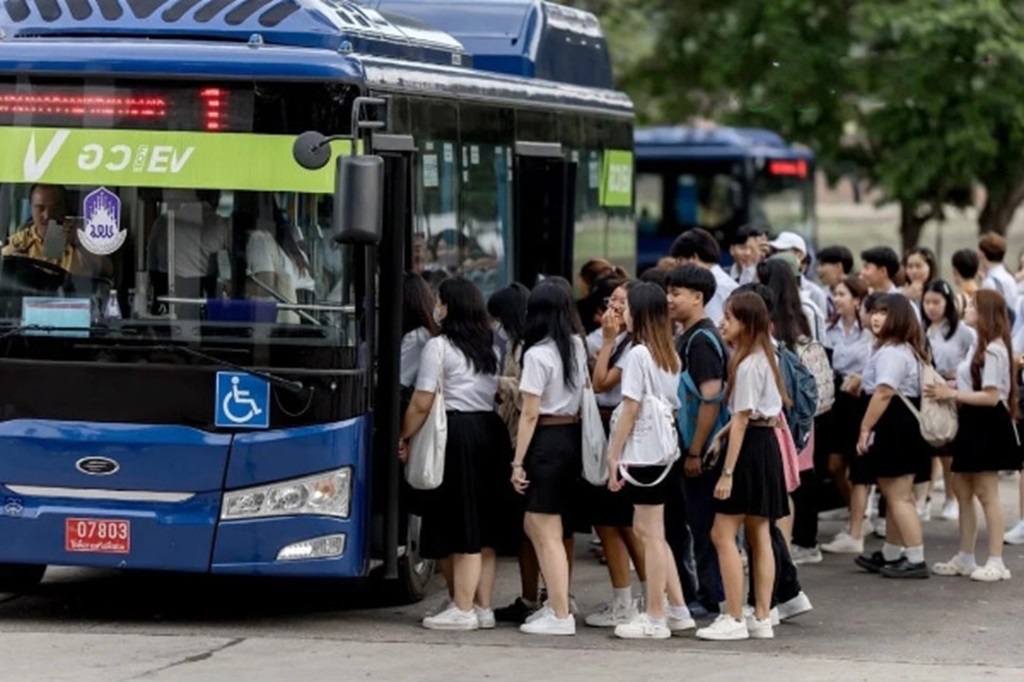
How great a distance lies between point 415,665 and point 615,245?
7.28 metres

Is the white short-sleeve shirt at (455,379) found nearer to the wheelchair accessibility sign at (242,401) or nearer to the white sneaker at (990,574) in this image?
the wheelchair accessibility sign at (242,401)

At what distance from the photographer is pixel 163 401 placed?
11047 millimetres

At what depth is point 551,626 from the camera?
11547 millimetres

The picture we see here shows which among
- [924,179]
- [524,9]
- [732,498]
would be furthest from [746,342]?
[924,179]

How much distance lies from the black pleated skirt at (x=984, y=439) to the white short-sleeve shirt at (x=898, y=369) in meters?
0.35

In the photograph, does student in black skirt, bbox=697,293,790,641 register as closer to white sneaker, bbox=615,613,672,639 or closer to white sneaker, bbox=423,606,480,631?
white sneaker, bbox=615,613,672,639

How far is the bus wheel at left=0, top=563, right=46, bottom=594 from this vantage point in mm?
12672

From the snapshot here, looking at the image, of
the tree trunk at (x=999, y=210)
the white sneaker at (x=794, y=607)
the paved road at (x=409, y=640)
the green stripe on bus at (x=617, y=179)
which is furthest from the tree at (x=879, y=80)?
the white sneaker at (x=794, y=607)

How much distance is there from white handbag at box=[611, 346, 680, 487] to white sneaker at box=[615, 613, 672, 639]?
2.33 ft

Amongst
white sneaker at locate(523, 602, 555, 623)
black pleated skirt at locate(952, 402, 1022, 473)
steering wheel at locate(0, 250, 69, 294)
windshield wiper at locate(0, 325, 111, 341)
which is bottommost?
white sneaker at locate(523, 602, 555, 623)

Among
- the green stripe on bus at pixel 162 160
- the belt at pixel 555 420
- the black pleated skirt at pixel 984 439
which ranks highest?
the green stripe on bus at pixel 162 160

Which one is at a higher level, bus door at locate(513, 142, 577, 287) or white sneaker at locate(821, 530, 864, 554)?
bus door at locate(513, 142, 577, 287)

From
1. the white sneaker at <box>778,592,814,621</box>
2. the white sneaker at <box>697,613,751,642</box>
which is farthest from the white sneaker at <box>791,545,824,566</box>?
the white sneaker at <box>697,613,751,642</box>

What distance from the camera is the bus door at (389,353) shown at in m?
11.3
